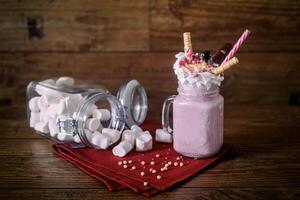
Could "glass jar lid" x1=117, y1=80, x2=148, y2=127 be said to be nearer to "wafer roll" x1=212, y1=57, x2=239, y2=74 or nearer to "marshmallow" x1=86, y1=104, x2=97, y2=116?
"marshmallow" x1=86, y1=104, x2=97, y2=116

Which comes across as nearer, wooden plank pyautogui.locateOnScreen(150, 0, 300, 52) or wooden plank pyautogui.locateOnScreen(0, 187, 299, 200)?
wooden plank pyautogui.locateOnScreen(0, 187, 299, 200)

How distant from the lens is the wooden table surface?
2.09 feet

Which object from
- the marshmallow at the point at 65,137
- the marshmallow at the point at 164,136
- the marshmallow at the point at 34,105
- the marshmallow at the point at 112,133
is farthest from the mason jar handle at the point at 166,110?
the marshmallow at the point at 34,105

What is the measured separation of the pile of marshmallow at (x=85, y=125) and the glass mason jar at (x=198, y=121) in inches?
3.7

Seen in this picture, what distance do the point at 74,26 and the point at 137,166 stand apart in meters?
0.62

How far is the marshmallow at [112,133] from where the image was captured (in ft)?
2.73

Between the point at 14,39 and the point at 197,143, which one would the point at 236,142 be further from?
the point at 14,39

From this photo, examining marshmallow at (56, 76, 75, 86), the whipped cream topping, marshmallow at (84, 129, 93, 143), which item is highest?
the whipped cream topping

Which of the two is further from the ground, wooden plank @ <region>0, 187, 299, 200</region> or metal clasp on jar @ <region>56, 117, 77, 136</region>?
metal clasp on jar @ <region>56, 117, 77, 136</region>

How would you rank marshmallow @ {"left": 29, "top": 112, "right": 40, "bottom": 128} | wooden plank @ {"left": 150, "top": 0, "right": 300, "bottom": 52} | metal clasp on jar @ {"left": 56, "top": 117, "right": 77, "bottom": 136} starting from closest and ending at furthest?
1. metal clasp on jar @ {"left": 56, "top": 117, "right": 77, "bottom": 136}
2. marshmallow @ {"left": 29, "top": 112, "right": 40, "bottom": 128}
3. wooden plank @ {"left": 150, "top": 0, "right": 300, "bottom": 52}

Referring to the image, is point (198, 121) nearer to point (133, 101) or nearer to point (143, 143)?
point (143, 143)

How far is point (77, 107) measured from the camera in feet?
2.78

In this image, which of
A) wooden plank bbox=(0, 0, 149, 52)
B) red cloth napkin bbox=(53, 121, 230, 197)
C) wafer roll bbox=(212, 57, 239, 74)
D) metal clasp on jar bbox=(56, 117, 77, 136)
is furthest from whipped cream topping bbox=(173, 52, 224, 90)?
wooden plank bbox=(0, 0, 149, 52)

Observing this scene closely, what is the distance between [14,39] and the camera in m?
1.20
